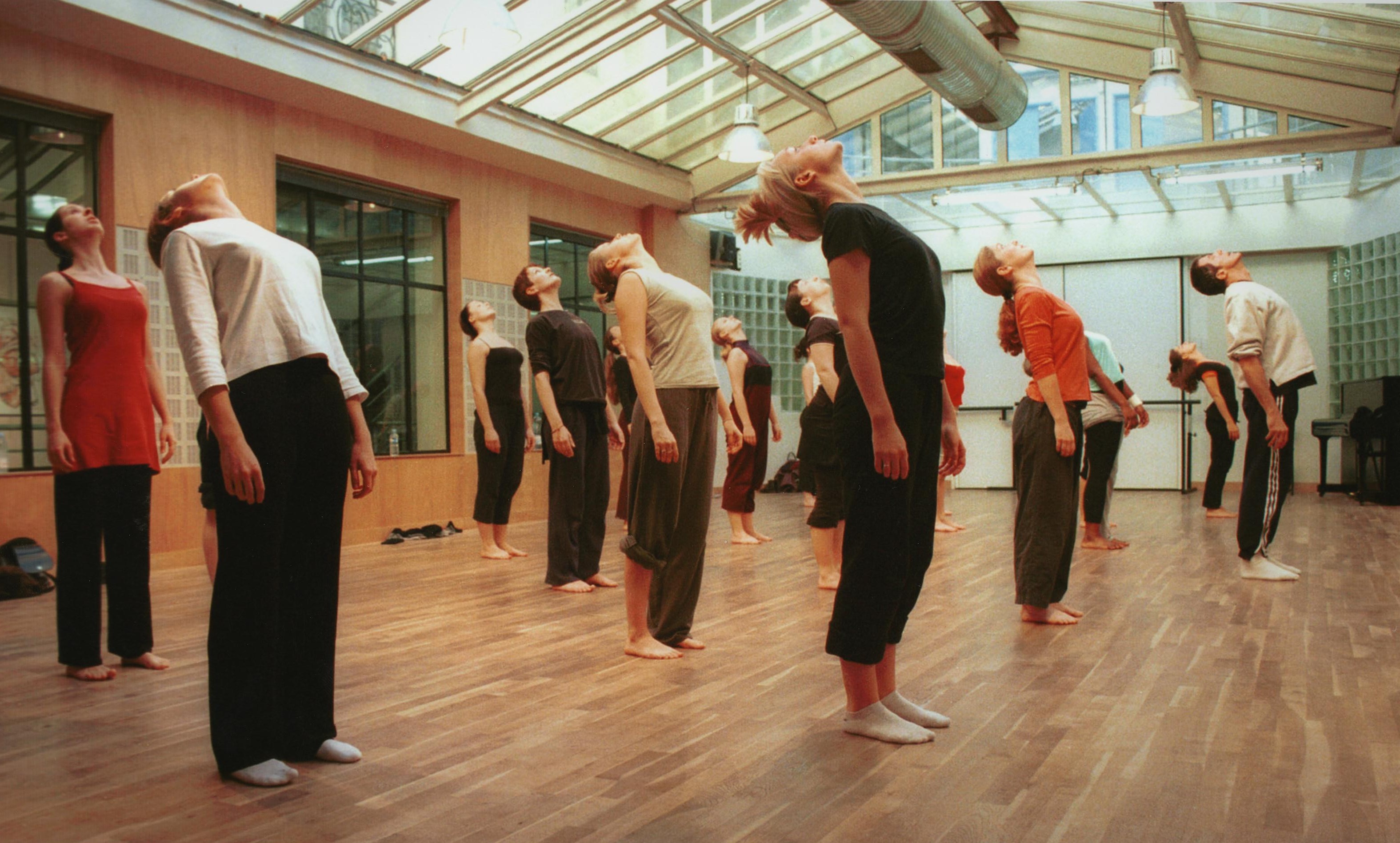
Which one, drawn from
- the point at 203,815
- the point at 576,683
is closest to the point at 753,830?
the point at 203,815

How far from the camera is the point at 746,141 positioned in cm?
830

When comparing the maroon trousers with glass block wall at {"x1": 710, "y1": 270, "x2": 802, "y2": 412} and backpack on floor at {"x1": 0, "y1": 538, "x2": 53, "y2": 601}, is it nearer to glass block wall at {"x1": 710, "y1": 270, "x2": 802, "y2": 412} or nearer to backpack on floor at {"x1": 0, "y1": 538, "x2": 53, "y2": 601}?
backpack on floor at {"x1": 0, "y1": 538, "x2": 53, "y2": 601}

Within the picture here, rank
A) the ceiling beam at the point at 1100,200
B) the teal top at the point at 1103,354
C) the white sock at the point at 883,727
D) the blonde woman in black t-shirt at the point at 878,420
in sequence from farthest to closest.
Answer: the ceiling beam at the point at 1100,200 → the teal top at the point at 1103,354 → the white sock at the point at 883,727 → the blonde woman in black t-shirt at the point at 878,420

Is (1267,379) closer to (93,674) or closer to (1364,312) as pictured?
(93,674)

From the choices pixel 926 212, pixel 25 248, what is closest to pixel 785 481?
pixel 926 212

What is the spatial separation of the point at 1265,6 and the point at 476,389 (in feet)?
21.0

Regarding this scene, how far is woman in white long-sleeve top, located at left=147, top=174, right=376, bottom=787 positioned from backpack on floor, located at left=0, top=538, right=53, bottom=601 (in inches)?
147

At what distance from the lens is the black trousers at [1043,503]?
12.9 ft

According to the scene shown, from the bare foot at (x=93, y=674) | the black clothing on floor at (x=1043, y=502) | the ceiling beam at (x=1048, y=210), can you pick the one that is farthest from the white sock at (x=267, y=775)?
the ceiling beam at (x=1048, y=210)

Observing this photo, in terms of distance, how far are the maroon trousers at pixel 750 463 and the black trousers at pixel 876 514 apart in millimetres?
4180

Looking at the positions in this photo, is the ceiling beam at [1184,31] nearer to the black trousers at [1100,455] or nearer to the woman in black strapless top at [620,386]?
the black trousers at [1100,455]

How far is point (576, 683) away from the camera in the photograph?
319cm

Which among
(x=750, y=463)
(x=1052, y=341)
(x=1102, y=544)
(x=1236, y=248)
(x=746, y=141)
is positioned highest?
(x=746, y=141)

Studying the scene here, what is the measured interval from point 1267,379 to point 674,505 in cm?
297
